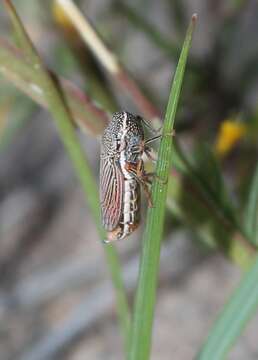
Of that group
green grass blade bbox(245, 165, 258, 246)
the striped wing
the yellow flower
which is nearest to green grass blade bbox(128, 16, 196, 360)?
the striped wing

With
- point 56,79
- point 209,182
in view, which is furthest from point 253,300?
point 56,79

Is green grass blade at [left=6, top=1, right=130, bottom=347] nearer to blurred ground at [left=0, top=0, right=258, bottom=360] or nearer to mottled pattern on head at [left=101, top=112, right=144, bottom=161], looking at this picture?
mottled pattern on head at [left=101, top=112, right=144, bottom=161]

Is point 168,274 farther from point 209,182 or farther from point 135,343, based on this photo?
point 135,343

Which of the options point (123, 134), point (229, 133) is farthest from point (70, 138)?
point (229, 133)

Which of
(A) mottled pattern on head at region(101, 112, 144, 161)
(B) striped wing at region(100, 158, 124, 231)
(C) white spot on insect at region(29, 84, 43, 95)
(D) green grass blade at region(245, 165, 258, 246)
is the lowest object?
(D) green grass blade at region(245, 165, 258, 246)

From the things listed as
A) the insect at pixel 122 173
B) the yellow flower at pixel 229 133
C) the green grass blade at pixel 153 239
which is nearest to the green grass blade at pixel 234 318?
the green grass blade at pixel 153 239
